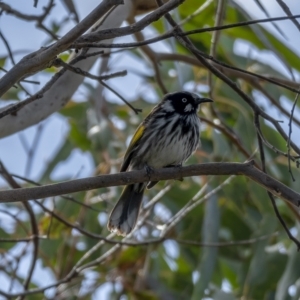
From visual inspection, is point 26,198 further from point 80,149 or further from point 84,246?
point 80,149

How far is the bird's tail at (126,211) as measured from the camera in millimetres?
4160

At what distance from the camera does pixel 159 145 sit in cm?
436

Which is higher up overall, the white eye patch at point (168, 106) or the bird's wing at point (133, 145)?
the white eye patch at point (168, 106)

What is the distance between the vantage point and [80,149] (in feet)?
21.4

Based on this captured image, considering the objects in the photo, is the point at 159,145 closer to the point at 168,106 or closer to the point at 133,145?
the point at 133,145

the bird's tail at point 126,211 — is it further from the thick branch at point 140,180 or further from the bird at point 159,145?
the thick branch at point 140,180

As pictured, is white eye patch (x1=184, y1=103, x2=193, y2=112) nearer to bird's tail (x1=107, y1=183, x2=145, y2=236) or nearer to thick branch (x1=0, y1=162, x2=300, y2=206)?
bird's tail (x1=107, y1=183, x2=145, y2=236)

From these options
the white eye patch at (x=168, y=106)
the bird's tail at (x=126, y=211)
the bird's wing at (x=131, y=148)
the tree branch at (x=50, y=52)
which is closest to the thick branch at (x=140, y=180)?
the tree branch at (x=50, y=52)

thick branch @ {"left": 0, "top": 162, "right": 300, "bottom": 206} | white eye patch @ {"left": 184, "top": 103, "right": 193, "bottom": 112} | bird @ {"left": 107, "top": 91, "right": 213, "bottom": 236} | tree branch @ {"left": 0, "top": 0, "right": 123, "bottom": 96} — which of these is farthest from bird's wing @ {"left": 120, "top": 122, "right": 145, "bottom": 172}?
tree branch @ {"left": 0, "top": 0, "right": 123, "bottom": 96}

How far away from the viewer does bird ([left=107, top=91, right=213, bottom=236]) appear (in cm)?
428

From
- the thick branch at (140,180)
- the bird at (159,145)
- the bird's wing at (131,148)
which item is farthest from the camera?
the bird's wing at (131,148)

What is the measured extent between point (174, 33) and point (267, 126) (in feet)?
9.99

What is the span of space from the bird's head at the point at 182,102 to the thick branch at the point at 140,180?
4.93ft

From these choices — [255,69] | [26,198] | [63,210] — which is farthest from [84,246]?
[26,198]
